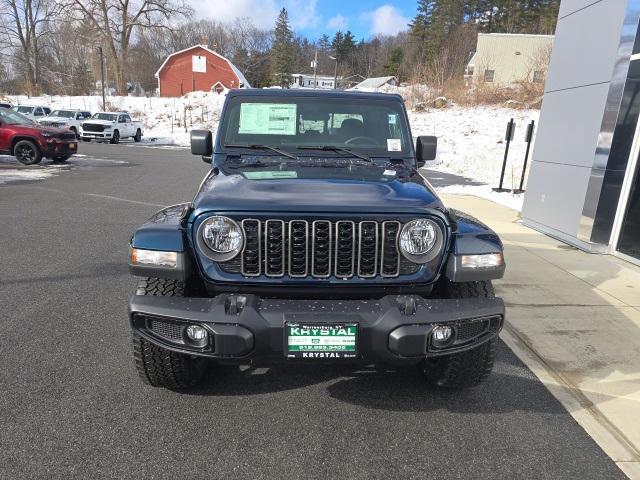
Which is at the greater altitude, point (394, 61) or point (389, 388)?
point (394, 61)

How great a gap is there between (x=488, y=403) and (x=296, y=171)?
1.95 meters

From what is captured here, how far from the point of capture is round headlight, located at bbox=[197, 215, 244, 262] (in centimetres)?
256

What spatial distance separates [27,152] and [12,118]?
1.11 metres

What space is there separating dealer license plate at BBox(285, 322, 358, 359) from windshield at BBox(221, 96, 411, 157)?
174 centimetres

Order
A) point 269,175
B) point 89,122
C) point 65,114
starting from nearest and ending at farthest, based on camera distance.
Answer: point 269,175, point 89,122, point 65,114

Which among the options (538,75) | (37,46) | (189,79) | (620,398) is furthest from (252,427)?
(37,46)

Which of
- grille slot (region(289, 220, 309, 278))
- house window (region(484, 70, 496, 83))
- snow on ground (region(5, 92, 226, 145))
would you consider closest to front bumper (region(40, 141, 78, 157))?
grille slot (region(289, 220, 309, 278))

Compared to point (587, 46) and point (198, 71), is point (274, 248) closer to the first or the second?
point (587, 46)

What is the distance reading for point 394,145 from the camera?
3799mm

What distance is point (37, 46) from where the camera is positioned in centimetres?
5862

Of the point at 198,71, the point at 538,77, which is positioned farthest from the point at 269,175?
the point at 198,71

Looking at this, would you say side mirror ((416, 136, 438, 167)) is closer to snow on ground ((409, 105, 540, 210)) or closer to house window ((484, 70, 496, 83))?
snow on ground ((409, 105, 540, 210))

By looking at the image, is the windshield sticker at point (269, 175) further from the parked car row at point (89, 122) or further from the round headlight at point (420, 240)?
the parked car row at point (89, 122)

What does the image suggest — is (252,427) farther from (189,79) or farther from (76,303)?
(189,79)
